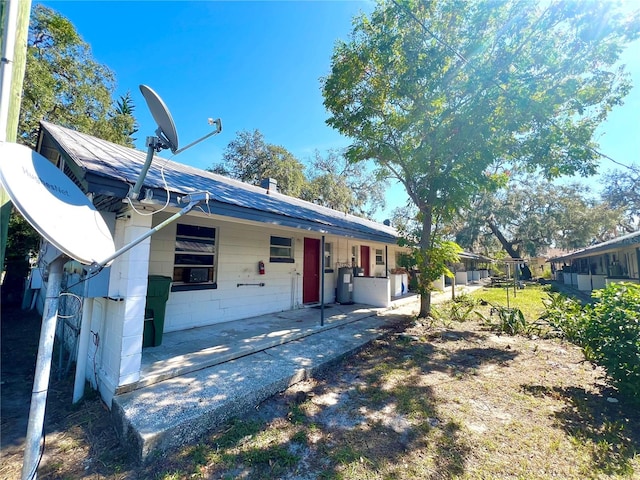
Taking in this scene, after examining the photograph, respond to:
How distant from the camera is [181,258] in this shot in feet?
19.4

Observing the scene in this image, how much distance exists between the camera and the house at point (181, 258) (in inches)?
136

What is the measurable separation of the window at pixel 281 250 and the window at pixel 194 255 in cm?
173

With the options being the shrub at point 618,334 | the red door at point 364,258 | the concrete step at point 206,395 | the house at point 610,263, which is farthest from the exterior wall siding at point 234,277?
the house at point 610,263

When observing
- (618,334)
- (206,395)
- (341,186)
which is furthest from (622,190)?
(206,395)

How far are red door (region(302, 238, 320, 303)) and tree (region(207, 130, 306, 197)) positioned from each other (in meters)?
16.7

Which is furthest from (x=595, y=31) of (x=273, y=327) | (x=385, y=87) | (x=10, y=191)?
(x=10, y=191)

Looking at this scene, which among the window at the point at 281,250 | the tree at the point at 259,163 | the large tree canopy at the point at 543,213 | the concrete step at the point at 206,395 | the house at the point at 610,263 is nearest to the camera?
the concrete step at the point at 206,395

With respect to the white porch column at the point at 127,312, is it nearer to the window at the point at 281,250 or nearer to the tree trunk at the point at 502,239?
the window at the point at 281,250

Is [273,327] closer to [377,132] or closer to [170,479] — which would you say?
[170,479]

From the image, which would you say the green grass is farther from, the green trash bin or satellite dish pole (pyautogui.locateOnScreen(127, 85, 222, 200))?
satellite dish pole (pyautogui.locateOnScreen(127, 85, 222, 200))

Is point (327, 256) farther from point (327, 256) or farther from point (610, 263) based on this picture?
point (610, 263)

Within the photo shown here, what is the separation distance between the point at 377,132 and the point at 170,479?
7.94 meters

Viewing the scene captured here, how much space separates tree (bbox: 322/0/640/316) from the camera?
641 centimetres

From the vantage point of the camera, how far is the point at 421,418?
3.33 meters
